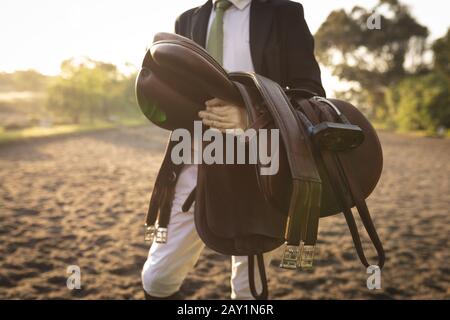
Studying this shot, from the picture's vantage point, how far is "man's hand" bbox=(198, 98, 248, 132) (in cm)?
110

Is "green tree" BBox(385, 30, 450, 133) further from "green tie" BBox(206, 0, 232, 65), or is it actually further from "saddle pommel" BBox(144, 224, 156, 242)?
"saddle pommel" BBox(144, 224, 156, 242)

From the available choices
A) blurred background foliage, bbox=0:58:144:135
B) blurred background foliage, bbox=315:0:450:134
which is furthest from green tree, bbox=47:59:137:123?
blurred background foliage, bbox=315:0:450:134

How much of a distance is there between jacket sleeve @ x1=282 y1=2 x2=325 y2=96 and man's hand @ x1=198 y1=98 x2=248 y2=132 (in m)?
0.45

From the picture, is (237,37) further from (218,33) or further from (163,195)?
(163,195)

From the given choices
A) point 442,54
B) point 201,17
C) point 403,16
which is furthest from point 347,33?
point 201,17

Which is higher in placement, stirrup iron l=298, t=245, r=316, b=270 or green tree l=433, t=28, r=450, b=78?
green tree l=433, t=28, r=450, b=78

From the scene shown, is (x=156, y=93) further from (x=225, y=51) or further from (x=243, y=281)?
(x=243, y=281)

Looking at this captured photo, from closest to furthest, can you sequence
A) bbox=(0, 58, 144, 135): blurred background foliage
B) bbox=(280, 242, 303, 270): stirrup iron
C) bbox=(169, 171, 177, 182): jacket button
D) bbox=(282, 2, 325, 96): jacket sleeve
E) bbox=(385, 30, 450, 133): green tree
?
1. bbox=(280, 242, 303, 270): stirrup iron
2. bbox=(282, 2, 325, 96): jacket sleeve
3. bbox=(169, 171, 177, 182): jacket button
4. bbox=(385, 30, 450, 133): green tree
5. bbox=(0, 58, 144, 135): blurred background foliage

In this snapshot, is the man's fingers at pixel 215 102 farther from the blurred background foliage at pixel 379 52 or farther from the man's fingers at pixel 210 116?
the blurred background foliage at pixel 379 52

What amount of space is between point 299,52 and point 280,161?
676mm

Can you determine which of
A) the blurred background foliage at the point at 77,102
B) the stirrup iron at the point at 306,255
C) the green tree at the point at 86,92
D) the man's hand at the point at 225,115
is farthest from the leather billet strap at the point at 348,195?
the green tree at the point at 86,92

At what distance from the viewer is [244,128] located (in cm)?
112

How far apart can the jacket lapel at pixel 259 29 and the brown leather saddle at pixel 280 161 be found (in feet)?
1.14
